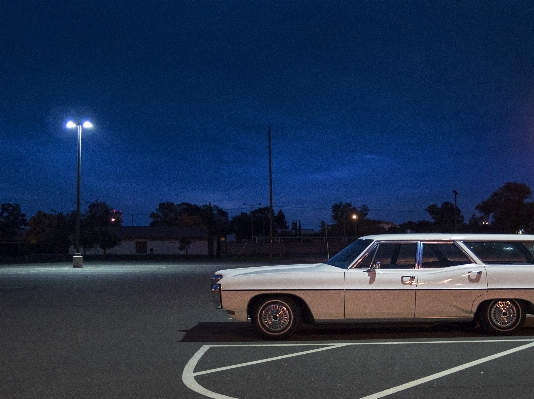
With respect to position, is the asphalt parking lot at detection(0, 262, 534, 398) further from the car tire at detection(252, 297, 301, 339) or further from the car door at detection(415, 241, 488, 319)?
the car door at detection(415, 241, 488, 319)

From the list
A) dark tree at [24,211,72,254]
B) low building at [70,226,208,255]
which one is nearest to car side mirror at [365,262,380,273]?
dark tree at [24,211,72,254]

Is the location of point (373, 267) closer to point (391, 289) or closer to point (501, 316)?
point (391, 289)

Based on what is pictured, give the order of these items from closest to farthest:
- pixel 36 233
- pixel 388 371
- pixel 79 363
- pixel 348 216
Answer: pixel 388 371, pixel 79 363, pixel 36 233, pixel 348 216

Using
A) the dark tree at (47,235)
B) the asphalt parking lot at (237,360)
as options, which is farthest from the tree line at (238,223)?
the asphalt parking lot at (237,360)

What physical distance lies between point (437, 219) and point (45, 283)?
8303 centimetres

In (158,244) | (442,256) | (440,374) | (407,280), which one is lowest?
(440,374)

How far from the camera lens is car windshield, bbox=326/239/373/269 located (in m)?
9.54

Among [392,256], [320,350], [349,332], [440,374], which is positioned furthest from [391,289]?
[440,374]

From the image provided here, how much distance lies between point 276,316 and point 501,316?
351 centimetres

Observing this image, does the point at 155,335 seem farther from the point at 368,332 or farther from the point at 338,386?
the point at 338,386

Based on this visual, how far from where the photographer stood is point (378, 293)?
9180 millimetres

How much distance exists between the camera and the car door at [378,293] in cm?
918

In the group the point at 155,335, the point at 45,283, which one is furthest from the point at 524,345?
the point at 45,283

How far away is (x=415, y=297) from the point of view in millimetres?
9242
